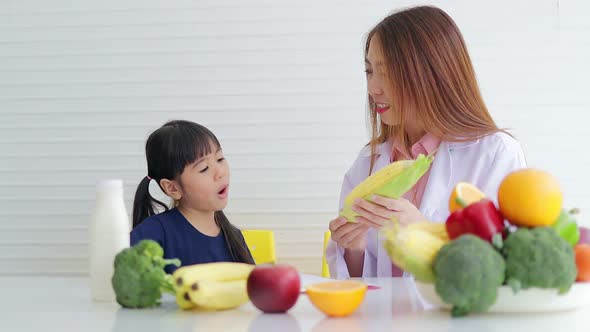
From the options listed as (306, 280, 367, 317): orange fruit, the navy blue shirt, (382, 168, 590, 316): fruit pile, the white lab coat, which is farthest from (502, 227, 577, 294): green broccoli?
the navy blue shirt

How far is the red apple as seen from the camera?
1.14 metres

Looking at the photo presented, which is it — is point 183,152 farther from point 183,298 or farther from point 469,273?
point 469,273

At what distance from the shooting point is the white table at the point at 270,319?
3.42 ft

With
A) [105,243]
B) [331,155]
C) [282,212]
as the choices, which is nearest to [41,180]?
[282,212]

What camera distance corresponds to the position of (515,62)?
3205mm

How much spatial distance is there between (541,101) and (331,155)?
36.9 inches

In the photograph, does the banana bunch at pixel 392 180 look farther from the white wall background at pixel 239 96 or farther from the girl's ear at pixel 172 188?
the white wall background at pixel 239 96

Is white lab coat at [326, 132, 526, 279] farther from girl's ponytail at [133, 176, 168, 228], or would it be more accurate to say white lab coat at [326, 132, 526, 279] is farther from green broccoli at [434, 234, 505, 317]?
green broccoli at [434, 234, 505, 317]

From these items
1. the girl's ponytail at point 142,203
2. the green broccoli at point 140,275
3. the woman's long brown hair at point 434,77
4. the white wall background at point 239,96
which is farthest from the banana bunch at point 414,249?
the white wall background at point 239,96

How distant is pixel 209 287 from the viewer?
3.87ft

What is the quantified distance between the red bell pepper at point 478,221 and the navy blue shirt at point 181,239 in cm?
125

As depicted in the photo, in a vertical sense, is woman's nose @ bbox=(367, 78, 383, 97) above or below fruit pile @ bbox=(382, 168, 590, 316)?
above

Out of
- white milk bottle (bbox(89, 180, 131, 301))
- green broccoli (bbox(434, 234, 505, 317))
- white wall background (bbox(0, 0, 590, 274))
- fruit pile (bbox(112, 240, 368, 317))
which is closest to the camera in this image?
green broccoli (bbox(434, 234, 505, 317))

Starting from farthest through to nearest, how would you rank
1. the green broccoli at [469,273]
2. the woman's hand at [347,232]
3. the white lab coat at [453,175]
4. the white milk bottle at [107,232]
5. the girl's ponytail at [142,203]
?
the girl's ponytail at [142,203] < the white lab coat at [453,175] < the woman's hand at [347,232] < the white milk bottle at [107,232] < the green broccoli at [469,273]
